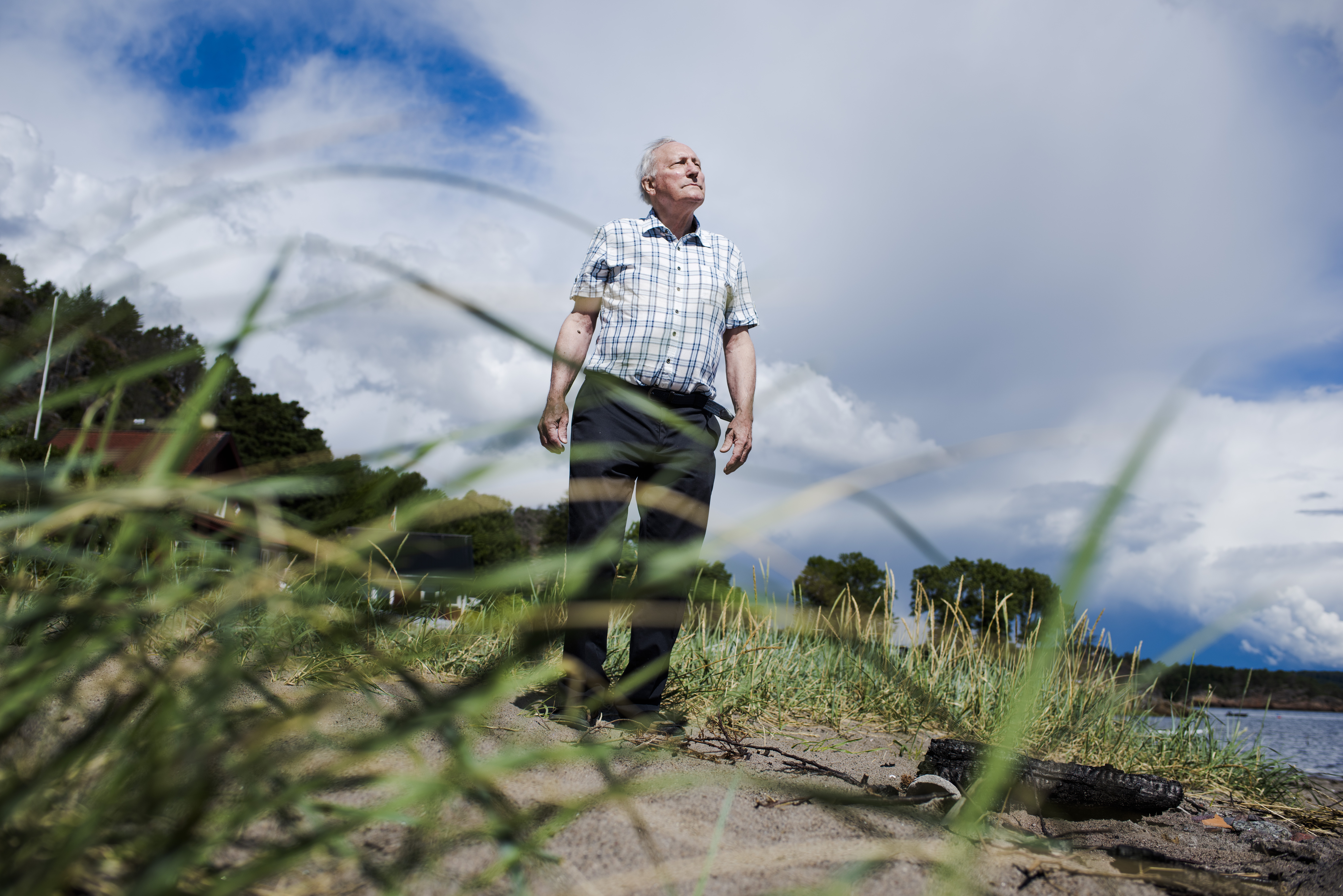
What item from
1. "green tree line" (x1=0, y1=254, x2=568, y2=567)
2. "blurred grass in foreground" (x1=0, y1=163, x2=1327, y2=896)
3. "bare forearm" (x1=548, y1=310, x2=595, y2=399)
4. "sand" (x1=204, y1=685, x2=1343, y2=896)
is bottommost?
"sand" (x1=204, y1=685, x2=1343, y2=896)

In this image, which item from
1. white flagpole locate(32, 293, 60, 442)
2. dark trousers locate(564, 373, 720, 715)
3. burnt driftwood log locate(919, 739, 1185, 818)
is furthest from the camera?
dark trousers locate(564, 373, 720, 715)

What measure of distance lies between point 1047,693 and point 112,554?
2.92 meters

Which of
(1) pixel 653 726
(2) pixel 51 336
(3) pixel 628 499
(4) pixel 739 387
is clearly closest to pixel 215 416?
(2) pixel 51 336

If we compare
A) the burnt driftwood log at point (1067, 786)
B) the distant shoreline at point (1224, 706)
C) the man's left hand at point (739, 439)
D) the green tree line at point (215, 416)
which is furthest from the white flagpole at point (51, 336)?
the distant shoreline at point (1224, 706)

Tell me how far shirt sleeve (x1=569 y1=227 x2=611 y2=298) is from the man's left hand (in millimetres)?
686

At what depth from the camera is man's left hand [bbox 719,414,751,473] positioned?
9.04 feet

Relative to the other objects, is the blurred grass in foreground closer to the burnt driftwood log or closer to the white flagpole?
the white flagpole

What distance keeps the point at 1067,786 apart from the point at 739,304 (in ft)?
6.19

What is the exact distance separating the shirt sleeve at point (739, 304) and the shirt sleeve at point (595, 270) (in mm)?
462

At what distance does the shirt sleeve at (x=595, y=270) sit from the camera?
268 cm

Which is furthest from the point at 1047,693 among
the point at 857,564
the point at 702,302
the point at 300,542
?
the point at 857,564

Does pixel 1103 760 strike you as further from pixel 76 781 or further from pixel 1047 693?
pixel 76 781

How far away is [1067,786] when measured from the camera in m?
1.71

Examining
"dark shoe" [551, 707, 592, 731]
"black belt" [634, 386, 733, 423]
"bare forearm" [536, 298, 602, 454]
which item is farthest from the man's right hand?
"dark shoe" [551, 707, 592, 731]
